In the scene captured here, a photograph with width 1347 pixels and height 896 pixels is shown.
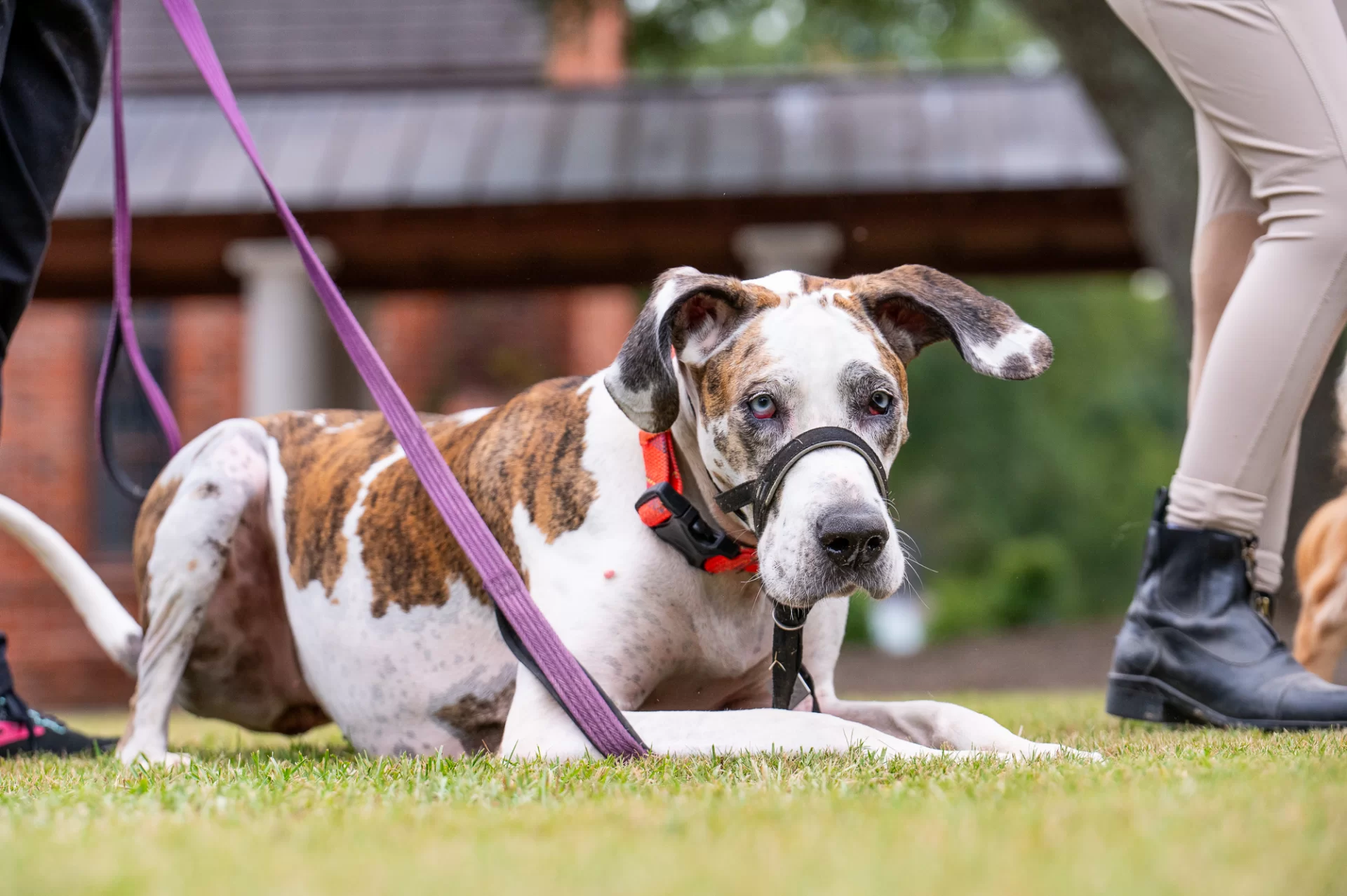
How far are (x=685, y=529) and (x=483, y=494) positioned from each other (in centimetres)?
69

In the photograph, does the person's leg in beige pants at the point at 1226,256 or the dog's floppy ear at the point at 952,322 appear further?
the person's leg in beige pants at the point at 1226,256

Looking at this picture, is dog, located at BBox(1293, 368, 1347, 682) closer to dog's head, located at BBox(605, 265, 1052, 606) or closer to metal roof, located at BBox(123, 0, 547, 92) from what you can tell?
dog's head, located at BBox(605, 265, 1052, 606)

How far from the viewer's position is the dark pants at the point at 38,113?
3.41m

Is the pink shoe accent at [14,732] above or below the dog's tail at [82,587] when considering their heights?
below

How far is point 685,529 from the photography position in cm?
288

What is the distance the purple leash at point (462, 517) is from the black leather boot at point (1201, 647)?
1463 millimetres

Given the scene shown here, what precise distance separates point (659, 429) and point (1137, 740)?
4.46 ft

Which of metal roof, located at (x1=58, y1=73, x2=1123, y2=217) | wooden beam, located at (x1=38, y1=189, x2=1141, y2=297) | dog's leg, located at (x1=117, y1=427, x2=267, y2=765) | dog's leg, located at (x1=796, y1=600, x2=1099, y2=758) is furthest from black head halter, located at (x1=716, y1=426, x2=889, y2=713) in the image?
wooden beam, located at (x1=38, y1=189, x2=1141, y2=297)

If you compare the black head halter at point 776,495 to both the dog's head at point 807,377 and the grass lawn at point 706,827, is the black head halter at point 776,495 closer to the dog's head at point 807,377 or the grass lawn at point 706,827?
the dog's head at point 807,377

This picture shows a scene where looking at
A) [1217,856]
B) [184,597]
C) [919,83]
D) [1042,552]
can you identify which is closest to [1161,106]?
[919,83]

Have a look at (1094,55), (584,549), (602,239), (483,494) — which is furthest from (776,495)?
(602,239)

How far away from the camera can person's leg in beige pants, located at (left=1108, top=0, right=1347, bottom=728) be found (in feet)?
10.7

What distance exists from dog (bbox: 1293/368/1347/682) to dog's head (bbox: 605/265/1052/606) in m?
1.53

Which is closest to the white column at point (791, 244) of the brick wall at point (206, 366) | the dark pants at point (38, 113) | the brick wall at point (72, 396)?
the brick wall at point (206, 366)
